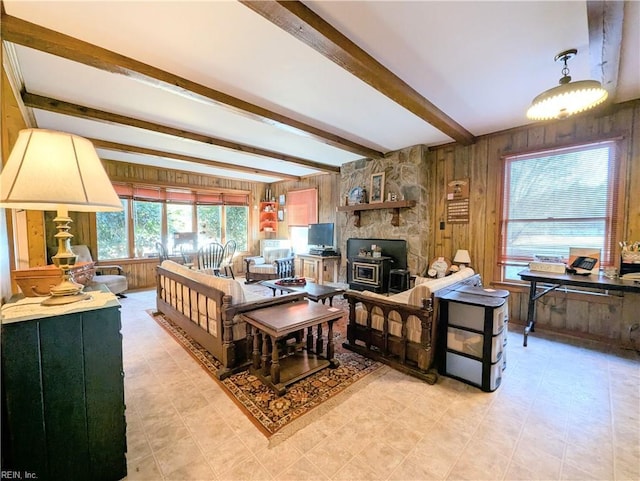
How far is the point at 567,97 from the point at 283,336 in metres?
2.87

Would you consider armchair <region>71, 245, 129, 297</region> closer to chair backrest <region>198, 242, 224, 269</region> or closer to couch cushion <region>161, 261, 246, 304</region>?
chair backrest <region>198, 242, 224, 269</region>

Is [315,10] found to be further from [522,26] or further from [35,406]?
[35,406]

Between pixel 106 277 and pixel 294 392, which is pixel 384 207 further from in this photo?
pixel 106 277

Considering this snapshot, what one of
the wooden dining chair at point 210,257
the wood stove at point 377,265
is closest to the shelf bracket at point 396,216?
the wood stove at point 377,265

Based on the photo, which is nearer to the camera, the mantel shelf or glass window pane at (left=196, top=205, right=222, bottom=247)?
the mantel shelf

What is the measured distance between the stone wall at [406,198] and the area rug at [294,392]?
2.41m

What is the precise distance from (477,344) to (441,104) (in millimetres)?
2446

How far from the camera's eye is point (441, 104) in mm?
2930

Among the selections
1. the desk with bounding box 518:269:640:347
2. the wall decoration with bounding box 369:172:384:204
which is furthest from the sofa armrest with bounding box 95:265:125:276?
the desk with bounding box 518:269:640:347

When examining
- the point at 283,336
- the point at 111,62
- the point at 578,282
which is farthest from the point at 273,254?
the point at 578,282

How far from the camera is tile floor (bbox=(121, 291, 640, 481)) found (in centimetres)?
145

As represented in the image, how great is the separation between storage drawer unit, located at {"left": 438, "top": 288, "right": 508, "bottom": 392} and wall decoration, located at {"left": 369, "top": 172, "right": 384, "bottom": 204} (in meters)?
2.80

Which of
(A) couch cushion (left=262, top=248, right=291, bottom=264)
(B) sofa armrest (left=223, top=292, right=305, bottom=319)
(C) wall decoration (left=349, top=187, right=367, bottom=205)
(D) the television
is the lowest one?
(B) sofa armrest (left=223, top=292, right=305, bottom=319)

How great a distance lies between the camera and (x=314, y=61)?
85.4 inches
